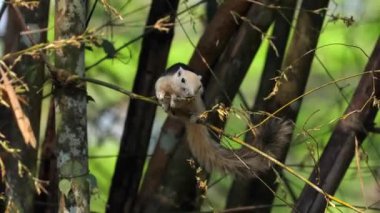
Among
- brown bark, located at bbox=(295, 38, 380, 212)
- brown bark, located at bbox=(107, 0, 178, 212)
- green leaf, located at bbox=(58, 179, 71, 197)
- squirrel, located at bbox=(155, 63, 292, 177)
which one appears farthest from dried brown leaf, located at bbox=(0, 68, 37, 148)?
brown bark, located at bbox=(107, 0, 178, 212)

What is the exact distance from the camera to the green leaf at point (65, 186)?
172cm

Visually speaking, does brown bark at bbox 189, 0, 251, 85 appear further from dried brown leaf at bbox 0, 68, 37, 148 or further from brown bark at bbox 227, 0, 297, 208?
dried brown leaf at bbox 0, 68, 37, 148

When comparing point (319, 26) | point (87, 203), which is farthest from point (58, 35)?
point (319, 26)

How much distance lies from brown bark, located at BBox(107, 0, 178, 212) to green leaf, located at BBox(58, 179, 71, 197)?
88cm

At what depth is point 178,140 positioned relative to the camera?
101 inches

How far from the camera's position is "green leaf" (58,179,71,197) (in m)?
1.72

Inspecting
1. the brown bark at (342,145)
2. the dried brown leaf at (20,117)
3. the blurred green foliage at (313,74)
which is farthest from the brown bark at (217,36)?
the dried brown leaf at (20,117)

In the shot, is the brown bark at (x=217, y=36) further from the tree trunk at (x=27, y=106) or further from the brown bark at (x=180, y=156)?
the tree trunk at (x=27, y=106)

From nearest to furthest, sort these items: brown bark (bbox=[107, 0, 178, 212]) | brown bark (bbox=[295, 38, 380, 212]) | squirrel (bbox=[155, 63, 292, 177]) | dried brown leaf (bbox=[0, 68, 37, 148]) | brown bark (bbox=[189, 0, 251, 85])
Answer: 1. dried brown leaf (bbox=[0, 68, 37, 148])
2. squirrel (bbox=[155, 63, 292, 177])
3. brown bark (bbox=[295, 38, 380, 212])
4. brown bark (bbox=[189, 0, 251, 85])
5. brown bark (bbox=[107, 0, 178, 212])

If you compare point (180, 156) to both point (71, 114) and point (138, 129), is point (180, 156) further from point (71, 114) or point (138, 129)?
point (71, 114)

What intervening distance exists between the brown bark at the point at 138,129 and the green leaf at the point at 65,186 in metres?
0.88

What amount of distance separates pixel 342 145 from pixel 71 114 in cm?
82

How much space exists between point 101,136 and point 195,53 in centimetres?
115

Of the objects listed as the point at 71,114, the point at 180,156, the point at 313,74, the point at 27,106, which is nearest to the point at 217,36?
the point at 180,156
